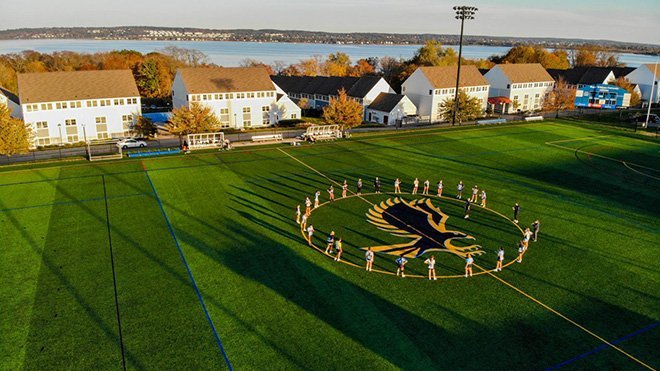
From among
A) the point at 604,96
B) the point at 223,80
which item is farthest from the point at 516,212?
the point at 604,96

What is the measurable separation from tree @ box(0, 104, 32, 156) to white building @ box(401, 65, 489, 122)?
211 ft

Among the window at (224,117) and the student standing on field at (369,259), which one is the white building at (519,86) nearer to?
the window at (224,117)

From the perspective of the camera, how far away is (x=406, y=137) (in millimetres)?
67688

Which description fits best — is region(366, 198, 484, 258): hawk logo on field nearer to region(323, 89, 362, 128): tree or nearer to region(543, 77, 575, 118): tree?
region(323, 89, 362, 128): tree

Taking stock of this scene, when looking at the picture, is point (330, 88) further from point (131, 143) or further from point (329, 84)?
point (131, 143)

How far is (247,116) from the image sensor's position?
76312 mm

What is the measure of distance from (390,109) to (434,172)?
3654 cm

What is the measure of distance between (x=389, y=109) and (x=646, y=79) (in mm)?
75597

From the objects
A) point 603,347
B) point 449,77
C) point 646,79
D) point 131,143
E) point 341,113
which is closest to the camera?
point 603,347

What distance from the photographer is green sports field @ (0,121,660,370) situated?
67.1 feet

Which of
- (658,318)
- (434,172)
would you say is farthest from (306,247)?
(434,172)

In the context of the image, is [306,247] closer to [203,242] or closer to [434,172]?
[203,242]

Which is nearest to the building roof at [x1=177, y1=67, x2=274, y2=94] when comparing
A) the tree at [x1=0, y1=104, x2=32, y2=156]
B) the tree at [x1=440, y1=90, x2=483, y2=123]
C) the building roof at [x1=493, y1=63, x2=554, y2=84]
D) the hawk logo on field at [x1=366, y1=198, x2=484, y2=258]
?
the tree at [x1=0, y1=104, x2=32, y2=156]

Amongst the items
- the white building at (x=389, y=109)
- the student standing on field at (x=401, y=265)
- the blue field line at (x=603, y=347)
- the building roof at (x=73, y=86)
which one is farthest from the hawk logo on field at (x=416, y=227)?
the building roof at (x=73, y=86)
